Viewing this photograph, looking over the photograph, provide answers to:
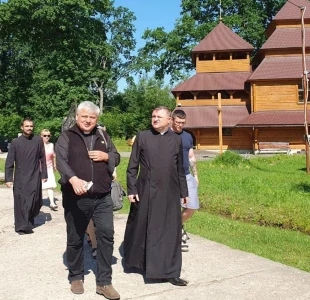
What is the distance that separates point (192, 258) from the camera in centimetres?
609

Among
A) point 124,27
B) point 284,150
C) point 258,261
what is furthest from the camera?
point 124,27

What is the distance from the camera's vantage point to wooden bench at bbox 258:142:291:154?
33375mm

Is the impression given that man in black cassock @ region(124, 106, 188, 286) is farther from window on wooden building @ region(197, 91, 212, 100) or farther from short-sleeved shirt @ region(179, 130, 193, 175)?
window on wooden building @ region(197, 91, 212, 100)

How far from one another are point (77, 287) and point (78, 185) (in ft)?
3.80

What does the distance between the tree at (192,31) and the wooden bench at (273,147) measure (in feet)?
54.9

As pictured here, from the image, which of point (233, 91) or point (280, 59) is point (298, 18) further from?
point (233, 91)

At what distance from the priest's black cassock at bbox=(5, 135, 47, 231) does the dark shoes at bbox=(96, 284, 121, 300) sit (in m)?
3.37

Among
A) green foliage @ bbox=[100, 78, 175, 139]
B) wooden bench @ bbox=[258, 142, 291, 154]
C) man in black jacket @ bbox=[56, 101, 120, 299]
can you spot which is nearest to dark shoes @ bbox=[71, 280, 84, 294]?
man in black jacket @ bbox=[56, 101, 120, 299]

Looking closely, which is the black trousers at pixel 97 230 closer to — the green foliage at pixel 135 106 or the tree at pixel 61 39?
the tree at pixel 61 39

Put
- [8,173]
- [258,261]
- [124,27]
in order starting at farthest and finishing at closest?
[124,27], [8,173], [258,261]

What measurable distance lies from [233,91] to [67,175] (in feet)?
112

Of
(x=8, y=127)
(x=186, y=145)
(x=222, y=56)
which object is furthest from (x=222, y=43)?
(x=186, y=145)

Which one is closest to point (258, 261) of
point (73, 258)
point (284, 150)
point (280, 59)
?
point (73, 258)

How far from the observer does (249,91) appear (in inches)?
1455
